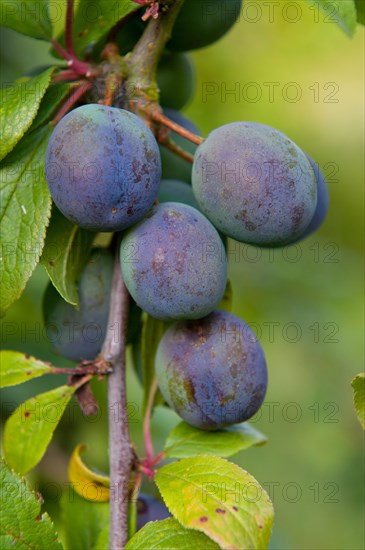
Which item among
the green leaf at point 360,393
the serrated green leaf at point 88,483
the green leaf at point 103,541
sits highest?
the green leaf at point 360,393

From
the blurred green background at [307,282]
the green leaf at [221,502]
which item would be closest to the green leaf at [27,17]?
the green leaf at [221,502]

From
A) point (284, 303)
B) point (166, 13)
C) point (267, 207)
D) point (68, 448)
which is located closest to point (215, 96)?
point (284, 303)

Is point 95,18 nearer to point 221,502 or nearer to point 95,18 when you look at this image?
point 95,18

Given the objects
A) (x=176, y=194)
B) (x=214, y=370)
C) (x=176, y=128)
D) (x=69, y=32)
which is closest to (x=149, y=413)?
(x=214, y=370)

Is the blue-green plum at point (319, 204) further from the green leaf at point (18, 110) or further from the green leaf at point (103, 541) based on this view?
the green leaf at point (103, 541)

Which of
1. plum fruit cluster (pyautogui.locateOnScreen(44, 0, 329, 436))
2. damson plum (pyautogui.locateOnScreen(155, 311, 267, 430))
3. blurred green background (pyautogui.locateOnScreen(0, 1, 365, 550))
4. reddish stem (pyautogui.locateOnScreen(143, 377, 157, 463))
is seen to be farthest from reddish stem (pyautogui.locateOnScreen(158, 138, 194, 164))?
blurred green background (pyautogui.locateOnScreen(0, 1, 365, 550))

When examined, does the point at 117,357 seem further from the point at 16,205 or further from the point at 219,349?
the point at 16,205
